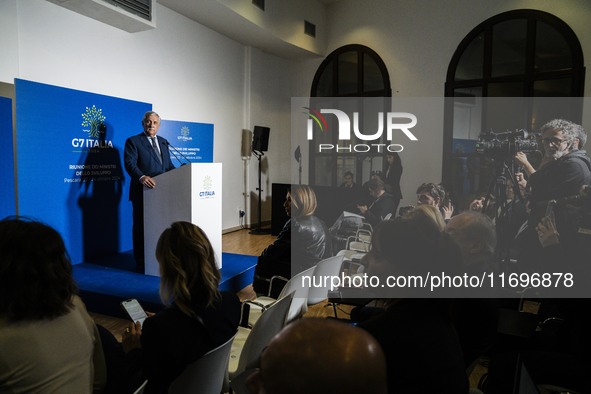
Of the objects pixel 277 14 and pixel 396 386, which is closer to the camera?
pixel 396 386

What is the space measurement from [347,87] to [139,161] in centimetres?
504

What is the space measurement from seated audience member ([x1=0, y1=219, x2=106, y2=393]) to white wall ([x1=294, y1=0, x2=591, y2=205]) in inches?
260

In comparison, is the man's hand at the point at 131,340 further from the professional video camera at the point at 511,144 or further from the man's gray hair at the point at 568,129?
the man's gray hair at the point at 568,129

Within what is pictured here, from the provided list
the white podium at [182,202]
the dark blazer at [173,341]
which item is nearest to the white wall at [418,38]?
the white podium at [182,202]

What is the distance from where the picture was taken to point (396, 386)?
111cm

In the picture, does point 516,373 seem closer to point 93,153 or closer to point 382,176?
point 93,153

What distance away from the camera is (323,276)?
2.65m

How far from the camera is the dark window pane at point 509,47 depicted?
20.6 ft

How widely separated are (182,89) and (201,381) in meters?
5.55

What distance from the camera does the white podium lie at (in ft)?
12.0

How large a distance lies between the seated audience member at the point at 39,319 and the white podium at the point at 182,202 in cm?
243

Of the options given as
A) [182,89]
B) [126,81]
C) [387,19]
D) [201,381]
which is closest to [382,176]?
[387,19]

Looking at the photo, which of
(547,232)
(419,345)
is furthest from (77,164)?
(547,232)

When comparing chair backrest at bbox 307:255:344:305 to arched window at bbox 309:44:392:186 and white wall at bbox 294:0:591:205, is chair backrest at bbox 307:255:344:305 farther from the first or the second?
arched window at bbox 309:44:392:186
